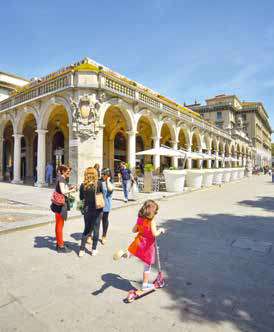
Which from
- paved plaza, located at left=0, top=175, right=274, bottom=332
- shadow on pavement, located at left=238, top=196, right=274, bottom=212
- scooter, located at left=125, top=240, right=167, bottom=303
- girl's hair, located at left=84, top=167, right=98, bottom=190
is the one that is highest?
girl's hair, located at left=84, top=167, right=98, bottom=190

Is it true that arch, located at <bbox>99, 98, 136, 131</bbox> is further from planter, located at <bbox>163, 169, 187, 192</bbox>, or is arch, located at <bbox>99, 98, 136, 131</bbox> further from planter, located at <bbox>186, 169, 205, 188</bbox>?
planter, located at <bbox>186, 169, 205, 188</bbox>

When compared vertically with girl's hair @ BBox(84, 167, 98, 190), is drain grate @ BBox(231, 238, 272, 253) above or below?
below

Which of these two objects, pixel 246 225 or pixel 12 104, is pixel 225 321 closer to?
pixel 246 225

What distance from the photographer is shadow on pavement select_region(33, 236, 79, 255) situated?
4.24 m

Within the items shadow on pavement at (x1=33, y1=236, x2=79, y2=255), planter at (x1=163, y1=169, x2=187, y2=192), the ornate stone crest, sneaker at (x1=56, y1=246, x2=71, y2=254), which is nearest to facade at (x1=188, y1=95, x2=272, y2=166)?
planter at (x1=163, y1=169, x2=187, y2=192)

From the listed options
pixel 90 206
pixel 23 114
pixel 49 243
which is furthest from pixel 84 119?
pixel 90 206

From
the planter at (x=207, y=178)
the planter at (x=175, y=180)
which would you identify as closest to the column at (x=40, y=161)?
the planter at (x=175, y=180)

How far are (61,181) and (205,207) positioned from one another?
589 centimetres

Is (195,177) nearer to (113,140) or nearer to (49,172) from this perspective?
(113,140)

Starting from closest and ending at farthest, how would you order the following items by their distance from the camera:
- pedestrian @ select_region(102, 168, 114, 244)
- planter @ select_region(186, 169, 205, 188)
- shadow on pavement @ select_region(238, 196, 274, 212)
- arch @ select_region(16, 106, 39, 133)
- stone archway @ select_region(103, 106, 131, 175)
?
1. pedestrian @ select_region(102, 168, 114, 244)
2. shadow on pavement @ select_region(238, 196, 274, 212)
3. planter @ select_region(186, 169, 205, 188)
4. arch @ select_region(16, 106, 39, 133)
5. stone archway @ select_region(103, 106, 131, 175)

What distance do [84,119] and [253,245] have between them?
9820 mm

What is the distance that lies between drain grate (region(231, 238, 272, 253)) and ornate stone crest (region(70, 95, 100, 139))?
9.24m

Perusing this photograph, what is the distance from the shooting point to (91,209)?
3.85 metres

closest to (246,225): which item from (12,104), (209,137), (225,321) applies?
(225,321)
